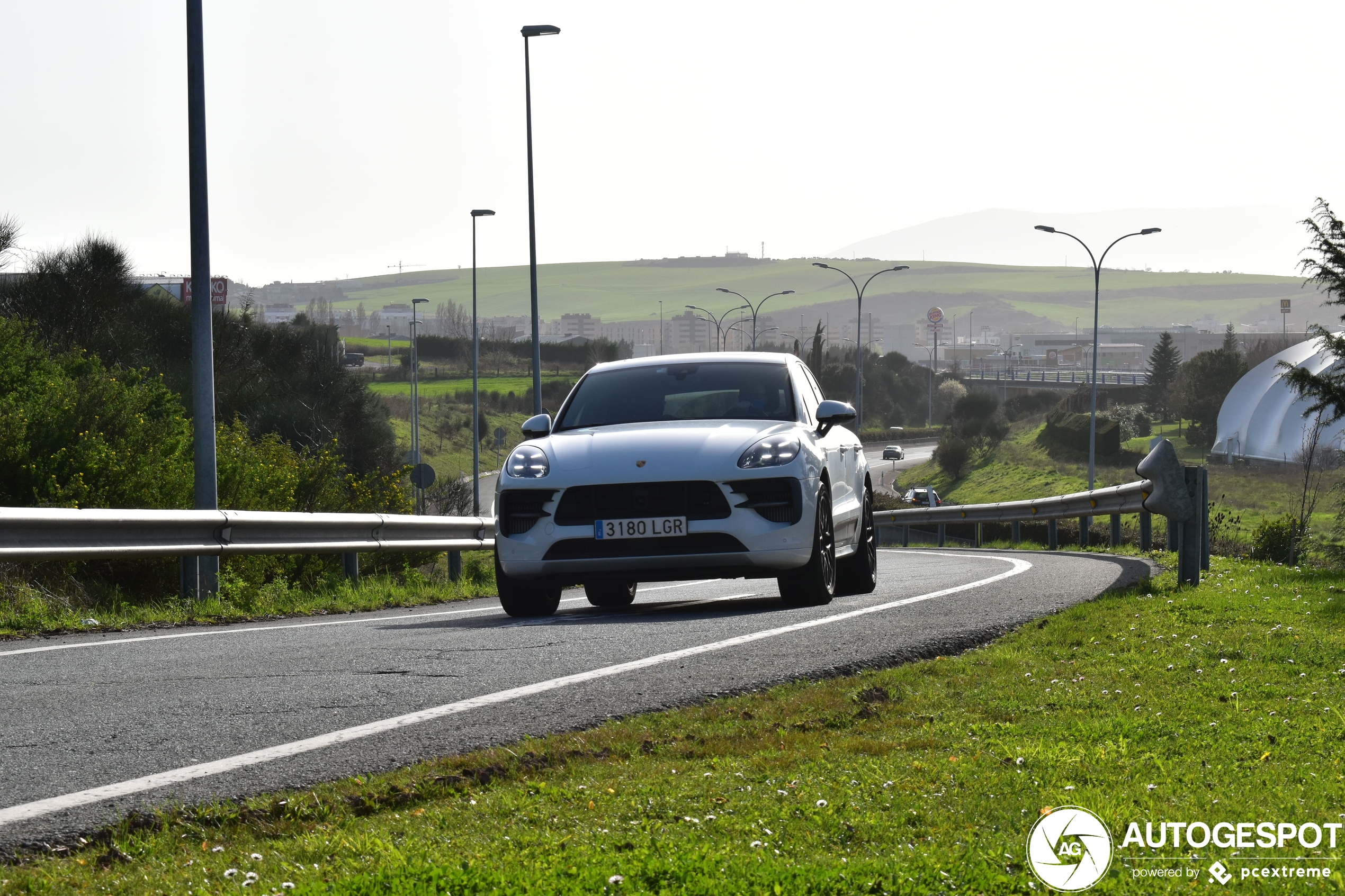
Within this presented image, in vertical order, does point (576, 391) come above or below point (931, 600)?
above

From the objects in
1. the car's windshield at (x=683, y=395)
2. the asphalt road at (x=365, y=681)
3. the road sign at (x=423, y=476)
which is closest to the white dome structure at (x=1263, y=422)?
the road sign at (x=423, y=476)

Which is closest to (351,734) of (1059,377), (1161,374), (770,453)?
(770,453)

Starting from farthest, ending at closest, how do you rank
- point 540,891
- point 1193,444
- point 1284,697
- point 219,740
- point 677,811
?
point 1193,444
point 1284,697
point 219,740
point 677,811
point 540,891

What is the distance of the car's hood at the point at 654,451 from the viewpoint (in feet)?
30.0

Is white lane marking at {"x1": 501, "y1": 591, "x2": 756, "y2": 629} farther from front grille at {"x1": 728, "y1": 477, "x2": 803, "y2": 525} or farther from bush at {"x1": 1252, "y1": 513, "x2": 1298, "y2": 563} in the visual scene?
bush at {"x1": 1252, "y1": 513, "x2": 1298, "y2": 563}

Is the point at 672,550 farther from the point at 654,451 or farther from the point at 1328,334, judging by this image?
the point at 1328,334

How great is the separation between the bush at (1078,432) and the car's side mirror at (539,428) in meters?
76.4

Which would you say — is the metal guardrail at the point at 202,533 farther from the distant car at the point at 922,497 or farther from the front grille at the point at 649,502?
the distant car at the point at 922,497

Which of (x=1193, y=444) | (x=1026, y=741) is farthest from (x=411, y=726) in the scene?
(x=1193, y=444)

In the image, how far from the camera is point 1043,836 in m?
3.37

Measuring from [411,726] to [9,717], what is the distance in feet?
5.26

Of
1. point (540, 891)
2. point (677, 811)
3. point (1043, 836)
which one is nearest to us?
point (540, 891)

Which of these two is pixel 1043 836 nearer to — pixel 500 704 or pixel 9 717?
pixel 500 704

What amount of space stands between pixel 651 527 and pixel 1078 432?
3298 inches
